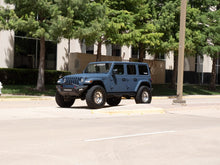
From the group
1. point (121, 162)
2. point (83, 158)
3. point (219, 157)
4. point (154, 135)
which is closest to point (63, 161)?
point (83, 158)

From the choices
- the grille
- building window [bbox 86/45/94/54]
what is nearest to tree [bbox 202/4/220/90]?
building window [bbox 86/45/94/54]

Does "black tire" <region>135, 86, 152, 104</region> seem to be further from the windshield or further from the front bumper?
the front bumper

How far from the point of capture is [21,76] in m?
30.7

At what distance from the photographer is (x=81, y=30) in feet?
79.3

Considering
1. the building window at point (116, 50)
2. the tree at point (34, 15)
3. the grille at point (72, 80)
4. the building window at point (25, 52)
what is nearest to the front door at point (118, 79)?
the grille at point (72, 80)

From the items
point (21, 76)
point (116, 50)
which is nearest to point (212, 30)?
point (116, 50)

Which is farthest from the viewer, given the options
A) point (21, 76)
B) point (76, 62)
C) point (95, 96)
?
point (76, 62)

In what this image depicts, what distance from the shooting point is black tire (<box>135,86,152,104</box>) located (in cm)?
1858

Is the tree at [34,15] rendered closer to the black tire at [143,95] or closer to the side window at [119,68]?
→ the side window at [119,68]

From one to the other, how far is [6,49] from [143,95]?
16649 mm

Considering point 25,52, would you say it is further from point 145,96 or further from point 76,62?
point 145,96

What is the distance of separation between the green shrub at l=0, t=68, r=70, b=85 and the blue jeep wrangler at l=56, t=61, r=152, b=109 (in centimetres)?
1303

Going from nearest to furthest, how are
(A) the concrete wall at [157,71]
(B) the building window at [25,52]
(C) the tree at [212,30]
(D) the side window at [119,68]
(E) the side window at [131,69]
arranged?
(D) the side window at [119,68] < (E) the side window at [131,69] < (C) the tree at [212,30] < (B) the building window at [25,52] < (A) the concrete wall at [157,71]

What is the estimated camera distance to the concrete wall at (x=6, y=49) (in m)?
31.6
